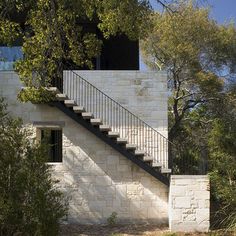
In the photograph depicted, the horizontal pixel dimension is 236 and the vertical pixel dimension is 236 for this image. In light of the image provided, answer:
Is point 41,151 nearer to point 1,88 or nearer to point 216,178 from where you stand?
point 1,88

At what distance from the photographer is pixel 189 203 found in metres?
16.8

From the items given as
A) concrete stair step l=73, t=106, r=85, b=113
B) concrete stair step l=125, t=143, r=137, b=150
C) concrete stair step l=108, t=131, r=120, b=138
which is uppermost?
concrete stair step l=73, t=106, r=85, b=113

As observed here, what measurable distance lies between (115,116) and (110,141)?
1271mm

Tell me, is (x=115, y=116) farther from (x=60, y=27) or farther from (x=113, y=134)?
(x=60, y=27)

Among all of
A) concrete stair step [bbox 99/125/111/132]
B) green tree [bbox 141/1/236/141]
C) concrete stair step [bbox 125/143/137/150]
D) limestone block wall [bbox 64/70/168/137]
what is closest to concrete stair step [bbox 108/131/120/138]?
concrete stair step [bbox 99/125/111/132]

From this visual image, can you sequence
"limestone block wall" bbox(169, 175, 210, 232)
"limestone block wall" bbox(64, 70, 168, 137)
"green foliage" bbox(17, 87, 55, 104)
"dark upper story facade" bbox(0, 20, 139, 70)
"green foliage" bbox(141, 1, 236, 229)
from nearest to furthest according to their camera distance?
"green foliage" bbox(17, 87, 55, 104), "limestone block wall" bbox(169, 175, 210, 232), "limestone block wall" bbox(64, 70, 168, 137), "dark upper story facade" bbox(0, 20, 139, 70), "green foliage" bbox(141, 1, 236, 229)

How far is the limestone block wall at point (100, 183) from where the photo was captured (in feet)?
60.2

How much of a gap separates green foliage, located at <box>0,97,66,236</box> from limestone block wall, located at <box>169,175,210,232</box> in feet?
29.2

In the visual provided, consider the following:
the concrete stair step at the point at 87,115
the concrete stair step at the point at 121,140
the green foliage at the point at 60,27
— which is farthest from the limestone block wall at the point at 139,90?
the green foliage at the point at 60,27

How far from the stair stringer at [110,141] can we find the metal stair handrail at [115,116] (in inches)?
32.8

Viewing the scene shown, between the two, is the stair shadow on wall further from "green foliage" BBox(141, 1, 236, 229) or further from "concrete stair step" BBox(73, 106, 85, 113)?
"green foliage" BBox(141, 1, 236, 229)

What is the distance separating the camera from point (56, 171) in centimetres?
1847

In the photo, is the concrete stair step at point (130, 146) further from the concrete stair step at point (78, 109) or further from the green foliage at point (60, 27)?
the green foliage at point (60, 27)

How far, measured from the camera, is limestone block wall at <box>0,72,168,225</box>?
18359 mm
